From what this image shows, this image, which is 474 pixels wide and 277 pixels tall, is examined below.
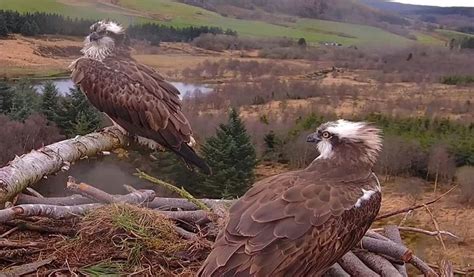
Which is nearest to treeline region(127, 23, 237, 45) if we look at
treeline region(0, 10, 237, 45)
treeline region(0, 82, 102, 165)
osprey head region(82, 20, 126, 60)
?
treeline region(0, 10, 237, 45)

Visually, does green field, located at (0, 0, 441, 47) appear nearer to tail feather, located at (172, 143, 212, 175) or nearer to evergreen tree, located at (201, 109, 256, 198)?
evergreen tree, located at (201, 109, 256, 198)

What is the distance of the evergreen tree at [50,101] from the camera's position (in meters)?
18.0

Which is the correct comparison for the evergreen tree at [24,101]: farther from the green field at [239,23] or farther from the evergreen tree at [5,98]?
the green field at [239,23]

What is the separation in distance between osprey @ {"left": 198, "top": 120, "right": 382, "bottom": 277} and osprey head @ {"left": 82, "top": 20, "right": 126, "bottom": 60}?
10.1 ft

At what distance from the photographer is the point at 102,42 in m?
5.82

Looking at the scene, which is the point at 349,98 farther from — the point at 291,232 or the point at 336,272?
the point at 291,232

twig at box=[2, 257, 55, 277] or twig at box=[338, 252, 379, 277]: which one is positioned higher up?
twig at box=[338, 252, 379, 277]

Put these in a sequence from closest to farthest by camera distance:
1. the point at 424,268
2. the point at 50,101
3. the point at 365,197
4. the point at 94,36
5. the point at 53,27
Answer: the point at 365,197 < the point at 424,268 < the point at 94,36 < the point at 53,27 < the point at 50,101

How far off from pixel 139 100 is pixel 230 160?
46.2ft

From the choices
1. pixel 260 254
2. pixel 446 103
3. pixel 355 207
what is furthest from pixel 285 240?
pixel 446 103

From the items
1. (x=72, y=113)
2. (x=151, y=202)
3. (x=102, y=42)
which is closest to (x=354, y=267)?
(x=151, y=202)

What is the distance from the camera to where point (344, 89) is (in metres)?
25.5

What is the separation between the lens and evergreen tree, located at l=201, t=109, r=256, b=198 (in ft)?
55.6

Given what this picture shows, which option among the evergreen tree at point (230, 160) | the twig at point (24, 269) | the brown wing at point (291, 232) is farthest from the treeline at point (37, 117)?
the brown wing at point (291, 232)
